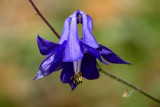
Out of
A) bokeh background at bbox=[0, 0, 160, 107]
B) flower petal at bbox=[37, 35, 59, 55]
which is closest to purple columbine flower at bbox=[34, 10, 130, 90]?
flower petal at bbox=[37, 35, 59, 55]

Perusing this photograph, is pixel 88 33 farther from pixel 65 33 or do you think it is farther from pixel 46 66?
pixel 46 66

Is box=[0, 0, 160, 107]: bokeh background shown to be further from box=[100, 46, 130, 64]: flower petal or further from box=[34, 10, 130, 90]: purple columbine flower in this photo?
box=[100, 46, 130, 64]: flower petal

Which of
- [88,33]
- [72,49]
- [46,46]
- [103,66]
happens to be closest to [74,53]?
[72,49]

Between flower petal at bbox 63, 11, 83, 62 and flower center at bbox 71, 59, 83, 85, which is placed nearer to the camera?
flower petal at bbox 63, 11, 83, 62

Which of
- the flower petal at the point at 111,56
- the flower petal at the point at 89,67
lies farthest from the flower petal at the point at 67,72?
the flower petal at the point at 111,56

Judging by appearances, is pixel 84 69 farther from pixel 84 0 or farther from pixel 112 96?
pixel 84 0

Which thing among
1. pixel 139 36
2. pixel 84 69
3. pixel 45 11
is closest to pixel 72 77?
pixel 84 69
